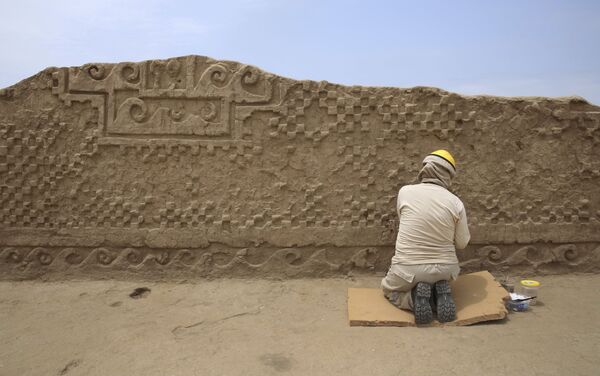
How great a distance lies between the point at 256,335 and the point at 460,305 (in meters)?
1.53

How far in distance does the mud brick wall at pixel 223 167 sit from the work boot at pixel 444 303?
86 cm

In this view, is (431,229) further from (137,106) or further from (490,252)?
(137,106)

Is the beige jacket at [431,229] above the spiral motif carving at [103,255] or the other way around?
above

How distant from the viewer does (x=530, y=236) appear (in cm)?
393

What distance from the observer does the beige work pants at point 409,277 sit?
10.0 feet

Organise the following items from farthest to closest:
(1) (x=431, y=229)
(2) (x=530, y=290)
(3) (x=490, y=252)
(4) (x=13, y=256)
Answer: (3) (x=490, y=252) < (4) (x=13, y=256) < (2) (x=530, y=290) < (1) (x=431, y=229)

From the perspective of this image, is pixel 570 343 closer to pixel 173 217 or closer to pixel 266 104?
pixel 266 104

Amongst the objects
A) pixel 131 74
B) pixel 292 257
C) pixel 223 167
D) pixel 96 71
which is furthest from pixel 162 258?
pixel 96 71

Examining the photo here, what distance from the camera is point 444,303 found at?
301cm

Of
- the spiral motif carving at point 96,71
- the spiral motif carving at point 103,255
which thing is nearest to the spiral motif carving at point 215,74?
the spiral motif carving at point 96,71

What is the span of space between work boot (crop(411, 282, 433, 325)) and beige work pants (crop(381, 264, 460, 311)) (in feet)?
0.19

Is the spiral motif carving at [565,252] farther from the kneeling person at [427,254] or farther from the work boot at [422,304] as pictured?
the work boot at [422,304]

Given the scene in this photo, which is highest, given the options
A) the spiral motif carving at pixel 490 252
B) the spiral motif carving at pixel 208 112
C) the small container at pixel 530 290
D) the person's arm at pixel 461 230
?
the spiral motif carving at pixel 208 112

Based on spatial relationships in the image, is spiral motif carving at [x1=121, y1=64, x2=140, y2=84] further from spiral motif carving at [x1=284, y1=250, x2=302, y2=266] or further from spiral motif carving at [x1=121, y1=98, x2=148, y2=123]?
spiral motif carving at [x1=284, y1=250, x2=302, y2=266]
